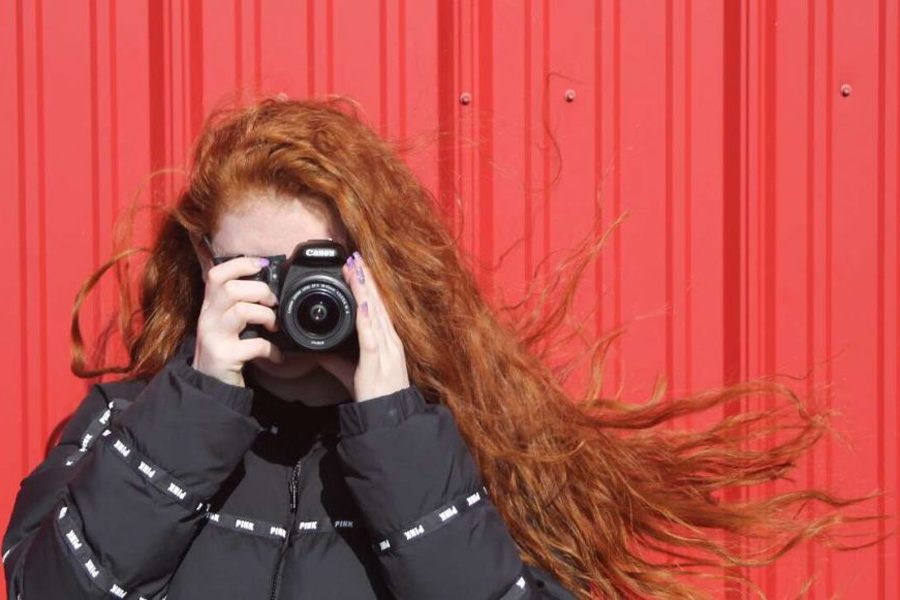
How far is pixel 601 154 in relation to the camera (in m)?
1.68

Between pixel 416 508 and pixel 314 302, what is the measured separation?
0.24 m

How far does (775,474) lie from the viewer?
1538mm

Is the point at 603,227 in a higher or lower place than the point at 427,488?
higher

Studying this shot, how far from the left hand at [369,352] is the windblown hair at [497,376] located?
6 centimetres

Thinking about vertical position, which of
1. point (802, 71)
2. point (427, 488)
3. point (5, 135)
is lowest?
point (427, 488)

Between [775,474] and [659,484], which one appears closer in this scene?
[659,484]

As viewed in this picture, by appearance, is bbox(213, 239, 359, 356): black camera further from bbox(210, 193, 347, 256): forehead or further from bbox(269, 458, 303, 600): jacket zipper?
bbox(269, 458, 303, 600): jacket zipper

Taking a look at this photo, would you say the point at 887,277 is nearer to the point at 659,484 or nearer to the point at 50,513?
the point at 659,484


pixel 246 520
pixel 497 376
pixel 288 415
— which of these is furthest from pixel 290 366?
pixel 497 376

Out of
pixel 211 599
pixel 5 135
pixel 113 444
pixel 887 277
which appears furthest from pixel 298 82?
pixel 887 277

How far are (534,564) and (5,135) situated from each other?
970mm

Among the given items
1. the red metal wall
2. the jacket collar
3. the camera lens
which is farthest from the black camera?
the red metal wall

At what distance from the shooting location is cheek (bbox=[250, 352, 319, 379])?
1184 millimetres

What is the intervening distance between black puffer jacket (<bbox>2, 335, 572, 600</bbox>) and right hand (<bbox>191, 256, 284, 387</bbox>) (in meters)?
0.02
